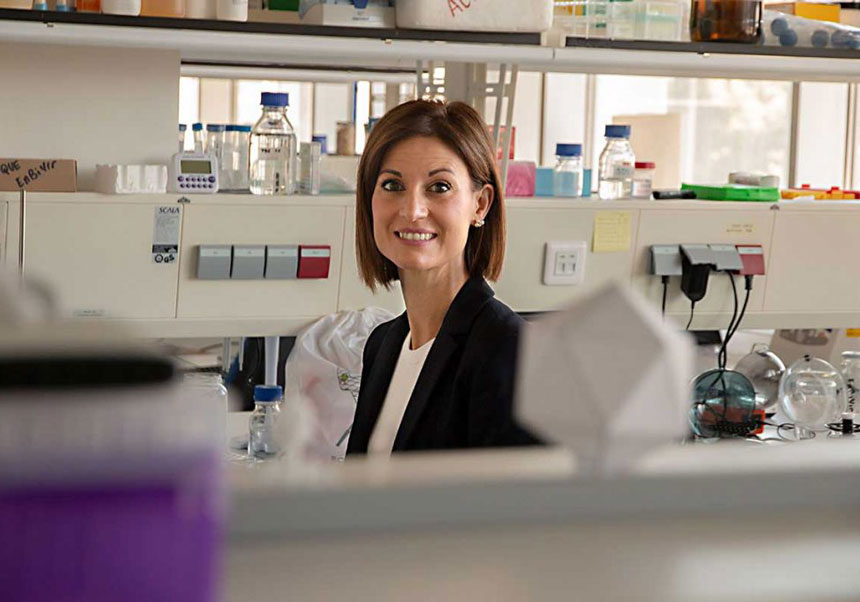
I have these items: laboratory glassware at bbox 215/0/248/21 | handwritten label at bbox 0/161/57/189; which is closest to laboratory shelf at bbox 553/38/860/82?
laboratory glassware at bbox 215/0/248/21

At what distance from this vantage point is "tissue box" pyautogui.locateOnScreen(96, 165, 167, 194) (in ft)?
8.45

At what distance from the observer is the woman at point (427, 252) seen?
1986 millimetres

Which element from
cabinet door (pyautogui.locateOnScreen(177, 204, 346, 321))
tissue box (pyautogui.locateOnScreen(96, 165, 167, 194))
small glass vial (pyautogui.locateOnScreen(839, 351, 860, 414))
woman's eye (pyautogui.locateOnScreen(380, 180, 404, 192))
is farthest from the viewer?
small glass vial (pyautogui.locateOnScreen(839, 351, 860, 414))

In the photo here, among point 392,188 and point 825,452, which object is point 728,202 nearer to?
point 392,188

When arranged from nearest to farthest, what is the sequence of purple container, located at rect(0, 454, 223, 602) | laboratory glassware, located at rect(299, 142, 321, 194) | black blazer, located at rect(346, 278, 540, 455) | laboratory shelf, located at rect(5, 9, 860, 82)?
1. purple container, located at rect(0, 454, 223, 602)
2. black blazer, located at rect(346, 278, 540, 455)
3. laboratory shelf, located at rect(5, 9, 860, 82)
4. laboratory glassware, located at rect(299, 142, 321, 194)

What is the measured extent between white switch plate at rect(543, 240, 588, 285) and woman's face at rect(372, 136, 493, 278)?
724 millimetres

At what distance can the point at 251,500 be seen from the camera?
636 mm

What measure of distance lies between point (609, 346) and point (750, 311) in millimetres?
2571

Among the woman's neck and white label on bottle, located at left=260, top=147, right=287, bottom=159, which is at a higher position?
white label on bottle, located at left=260, top=147, right=287, bottom=159

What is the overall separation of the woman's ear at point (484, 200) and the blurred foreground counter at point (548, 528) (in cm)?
154

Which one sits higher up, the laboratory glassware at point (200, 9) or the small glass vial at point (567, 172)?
the laboratory glassware at point (200, 9)

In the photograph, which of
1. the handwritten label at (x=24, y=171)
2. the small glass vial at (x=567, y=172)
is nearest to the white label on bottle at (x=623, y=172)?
the small glass vial at (x=567, y=172)

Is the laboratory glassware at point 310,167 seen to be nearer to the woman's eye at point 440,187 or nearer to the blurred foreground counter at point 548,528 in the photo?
the woman's eye at point 440,187

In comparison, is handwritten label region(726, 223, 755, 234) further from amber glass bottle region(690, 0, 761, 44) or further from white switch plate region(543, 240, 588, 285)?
amber glass bottle region(690, 0, 761, 44)
